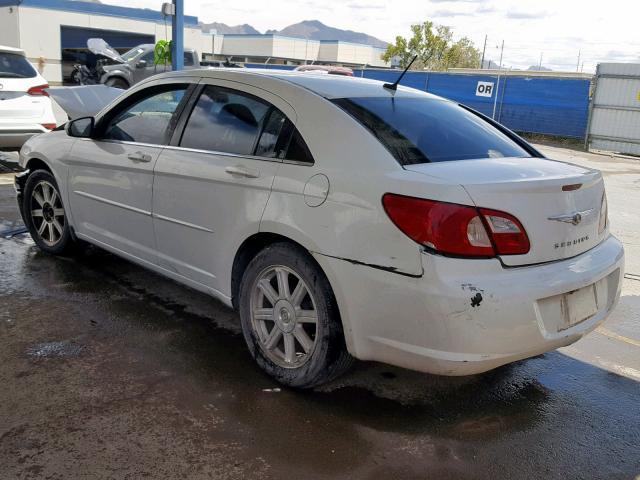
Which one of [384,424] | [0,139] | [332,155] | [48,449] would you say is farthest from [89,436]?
[0,139]

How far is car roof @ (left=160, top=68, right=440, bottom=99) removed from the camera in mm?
3553

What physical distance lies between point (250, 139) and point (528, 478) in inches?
85.9

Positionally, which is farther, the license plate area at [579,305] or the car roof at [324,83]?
the car roof at [324,83]

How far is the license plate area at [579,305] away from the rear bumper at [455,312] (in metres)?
0.03

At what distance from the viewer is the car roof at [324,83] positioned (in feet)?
11.7

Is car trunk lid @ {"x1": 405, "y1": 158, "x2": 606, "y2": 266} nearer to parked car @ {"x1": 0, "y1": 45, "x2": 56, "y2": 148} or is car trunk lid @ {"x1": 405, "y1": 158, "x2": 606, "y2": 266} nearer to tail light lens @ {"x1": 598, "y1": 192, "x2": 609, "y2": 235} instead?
tail light lens @ {"x1": 598, "y1": 192, "x2": 609, "y2": 235}

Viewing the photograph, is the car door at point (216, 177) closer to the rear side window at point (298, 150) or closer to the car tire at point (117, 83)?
the rear side window at point (298, 150)

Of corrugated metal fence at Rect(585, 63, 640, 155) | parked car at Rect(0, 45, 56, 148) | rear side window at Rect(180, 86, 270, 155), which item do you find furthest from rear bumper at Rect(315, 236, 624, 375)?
corrugated metal fence at Rect(585, 63, 640, 155)

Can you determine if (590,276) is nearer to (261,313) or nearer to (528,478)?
(528,478)

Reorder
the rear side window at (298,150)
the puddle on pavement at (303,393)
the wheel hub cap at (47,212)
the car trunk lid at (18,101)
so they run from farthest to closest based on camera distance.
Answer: the car trunk lid at (18,101)
the wheel hub cap at (47,212)
the rear side window at (298,150)
the puddle on pavement at (303,393)

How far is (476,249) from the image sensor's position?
273cm

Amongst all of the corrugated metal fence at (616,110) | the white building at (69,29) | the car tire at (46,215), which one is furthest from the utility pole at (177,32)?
the white building at (69,29)

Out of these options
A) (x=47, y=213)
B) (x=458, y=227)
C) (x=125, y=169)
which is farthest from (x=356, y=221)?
(x=47, y=213)

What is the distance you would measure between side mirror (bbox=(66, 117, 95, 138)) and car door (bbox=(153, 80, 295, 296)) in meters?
0.98
